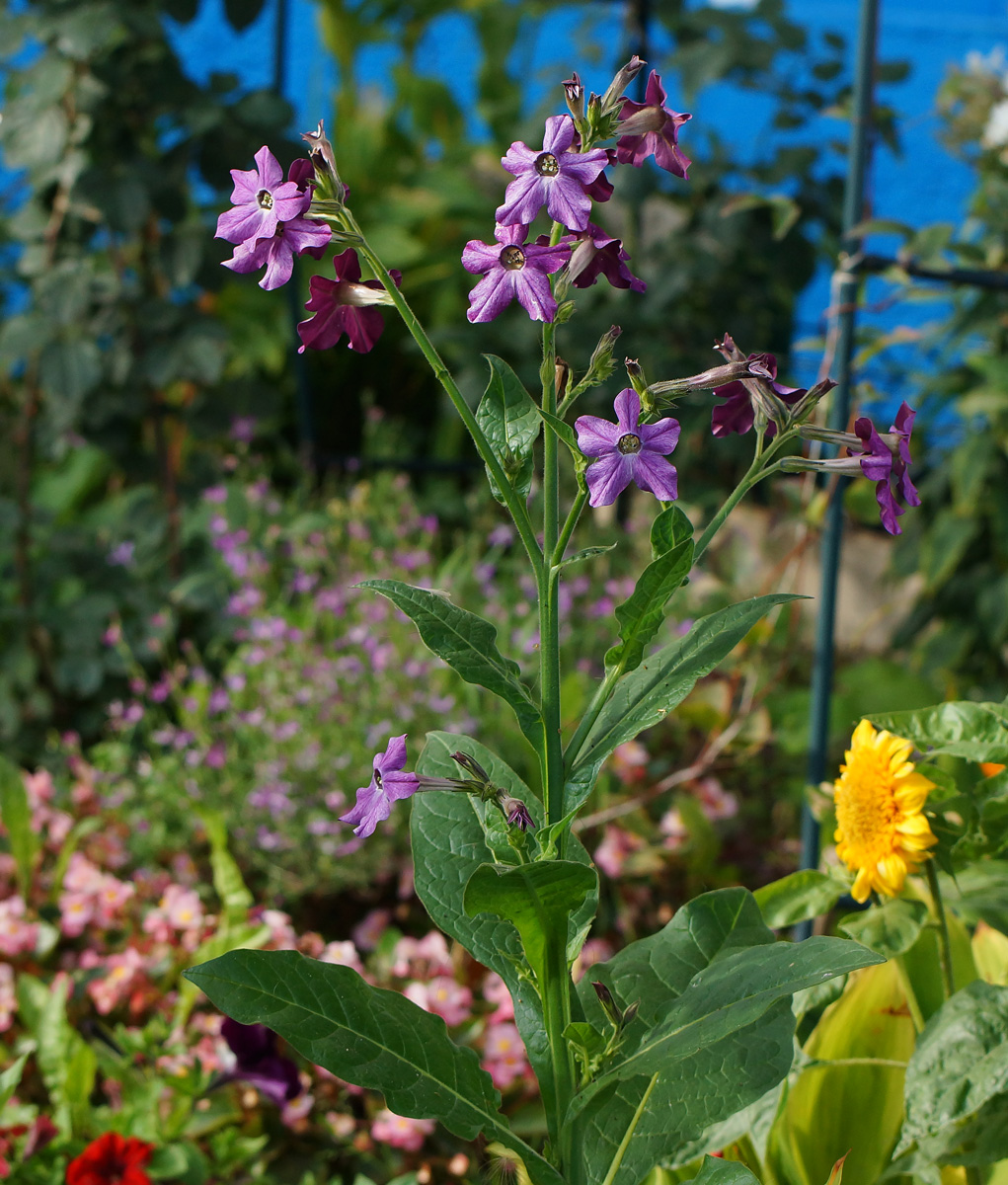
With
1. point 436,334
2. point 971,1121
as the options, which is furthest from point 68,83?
point 971,1121

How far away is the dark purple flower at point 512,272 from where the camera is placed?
709 mm

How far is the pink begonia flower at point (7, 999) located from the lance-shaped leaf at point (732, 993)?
1.09 m

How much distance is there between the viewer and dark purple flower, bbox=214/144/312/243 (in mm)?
737

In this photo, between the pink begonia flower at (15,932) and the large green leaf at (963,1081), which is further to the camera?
the pink begonia flower at (15,932)

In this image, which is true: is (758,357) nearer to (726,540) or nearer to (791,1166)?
(791,1166)

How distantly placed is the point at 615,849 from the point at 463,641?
1.35 metres

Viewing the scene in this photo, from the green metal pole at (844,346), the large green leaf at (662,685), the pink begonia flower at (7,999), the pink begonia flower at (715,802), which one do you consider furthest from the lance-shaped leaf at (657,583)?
the pink begonia flower at (715,802)

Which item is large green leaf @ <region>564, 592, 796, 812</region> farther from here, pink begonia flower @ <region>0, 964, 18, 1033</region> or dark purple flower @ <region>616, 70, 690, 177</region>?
pink begonia flower @ <region>0, 964, 18, 1033</region>

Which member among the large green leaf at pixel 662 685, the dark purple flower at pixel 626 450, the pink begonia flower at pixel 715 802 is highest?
the dark purple flower at pixel 626 450

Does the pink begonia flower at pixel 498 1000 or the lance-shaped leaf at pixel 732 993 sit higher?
the lance-shaped leaf at pixel 732 993

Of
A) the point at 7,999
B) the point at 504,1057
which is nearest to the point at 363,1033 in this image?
the point at 504,1057

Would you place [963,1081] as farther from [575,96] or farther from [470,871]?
[575,96]

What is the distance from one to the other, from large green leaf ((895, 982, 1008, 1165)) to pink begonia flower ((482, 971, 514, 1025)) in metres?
0.73

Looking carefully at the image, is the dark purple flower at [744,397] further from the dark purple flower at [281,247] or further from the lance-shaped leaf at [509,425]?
the dark purple flower at [281,247]
